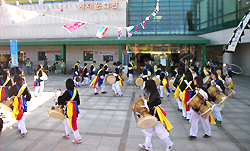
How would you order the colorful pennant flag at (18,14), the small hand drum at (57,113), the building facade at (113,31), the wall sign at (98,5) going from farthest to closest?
the wall sign at (98,5)
the building facade at (113,31)
the colorful pennant flag at (18,14)
the small hand drum at (57,113)

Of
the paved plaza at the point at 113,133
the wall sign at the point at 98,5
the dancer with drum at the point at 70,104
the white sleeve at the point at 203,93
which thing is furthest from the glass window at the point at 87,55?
the white sleeve at the point at 203,93

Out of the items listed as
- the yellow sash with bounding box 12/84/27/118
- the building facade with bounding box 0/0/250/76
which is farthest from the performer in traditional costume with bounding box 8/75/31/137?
the building facade with bounding box 0/0/250/76

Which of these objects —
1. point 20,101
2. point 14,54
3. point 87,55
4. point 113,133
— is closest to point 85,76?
point 14,54

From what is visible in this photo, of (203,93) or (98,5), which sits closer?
(203,93)

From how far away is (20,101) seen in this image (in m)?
4.78

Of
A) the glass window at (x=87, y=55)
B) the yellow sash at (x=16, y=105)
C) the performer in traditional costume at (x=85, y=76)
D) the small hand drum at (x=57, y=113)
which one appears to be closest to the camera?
the small hand drum at (x=57, y=113)

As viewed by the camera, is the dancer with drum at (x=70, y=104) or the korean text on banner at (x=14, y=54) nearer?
the dancer with drum at (x=70, y=104)

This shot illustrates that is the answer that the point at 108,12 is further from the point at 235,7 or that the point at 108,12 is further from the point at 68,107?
the point at 68,107

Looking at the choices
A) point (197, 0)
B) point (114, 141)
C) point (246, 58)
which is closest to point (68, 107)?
point (114, 141)

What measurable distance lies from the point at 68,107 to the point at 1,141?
80.4 inches

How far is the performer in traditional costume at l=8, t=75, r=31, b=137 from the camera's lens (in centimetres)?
468

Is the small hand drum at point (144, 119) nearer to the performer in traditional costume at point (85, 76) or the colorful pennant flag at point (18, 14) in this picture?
the colorful pennant flag at point (18, 14)

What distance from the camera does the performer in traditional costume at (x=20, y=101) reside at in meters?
4.68

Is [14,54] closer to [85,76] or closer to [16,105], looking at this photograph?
[85,76]
